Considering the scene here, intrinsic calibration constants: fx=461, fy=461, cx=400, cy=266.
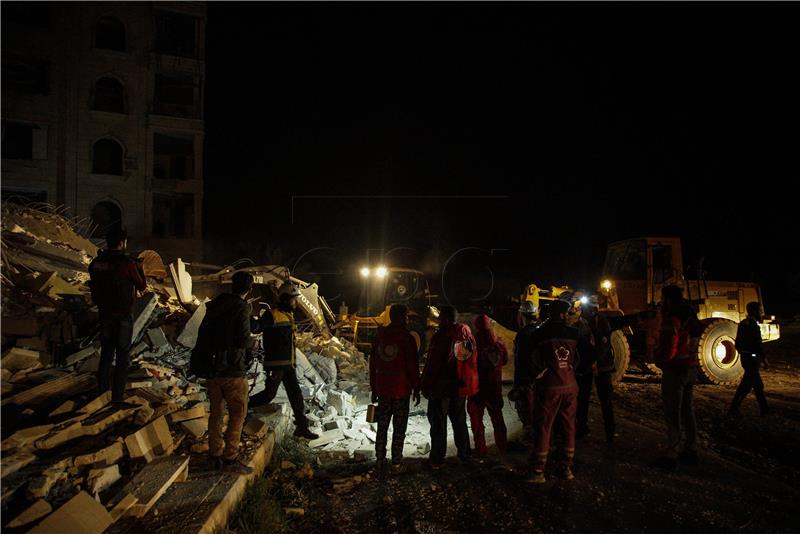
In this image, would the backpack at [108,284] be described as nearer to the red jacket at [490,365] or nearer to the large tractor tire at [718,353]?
the red jacket at [490,365]

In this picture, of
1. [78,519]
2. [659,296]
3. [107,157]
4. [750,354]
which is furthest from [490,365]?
[107,157]

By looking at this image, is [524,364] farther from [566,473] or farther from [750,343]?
[750,343]

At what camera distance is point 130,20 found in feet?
75.8

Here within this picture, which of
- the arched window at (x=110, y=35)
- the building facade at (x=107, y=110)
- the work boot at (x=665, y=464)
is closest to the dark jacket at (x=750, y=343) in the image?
the work boot at (x=665, y=464)

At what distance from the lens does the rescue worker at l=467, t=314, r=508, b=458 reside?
18.2ft

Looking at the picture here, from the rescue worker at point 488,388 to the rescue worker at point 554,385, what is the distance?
717 mm

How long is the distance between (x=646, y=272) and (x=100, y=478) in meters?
11.1

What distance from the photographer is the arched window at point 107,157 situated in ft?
75.3

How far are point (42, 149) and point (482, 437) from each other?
2506 cm

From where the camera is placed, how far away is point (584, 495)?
455 cm

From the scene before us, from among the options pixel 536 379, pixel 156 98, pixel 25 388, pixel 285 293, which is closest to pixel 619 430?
pixel 536 379

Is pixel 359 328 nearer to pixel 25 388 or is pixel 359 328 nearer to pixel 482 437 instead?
pixel 482 437

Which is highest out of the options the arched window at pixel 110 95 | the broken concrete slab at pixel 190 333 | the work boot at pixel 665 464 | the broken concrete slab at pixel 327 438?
the arched window at pixel 110 95

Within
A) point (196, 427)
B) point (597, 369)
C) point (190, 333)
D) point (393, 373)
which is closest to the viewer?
point (196, 427)
